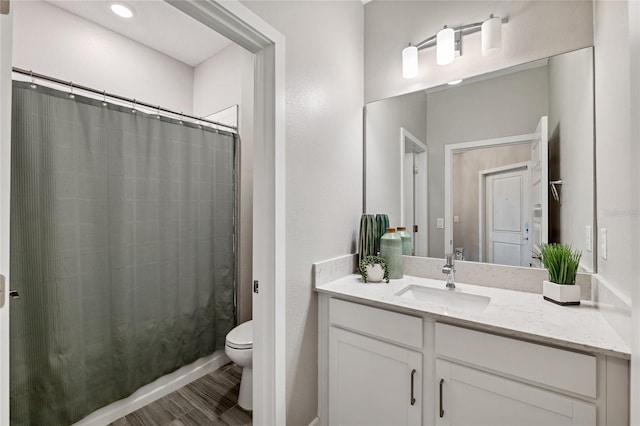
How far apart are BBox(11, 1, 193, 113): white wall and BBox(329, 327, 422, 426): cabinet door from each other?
256 centimetres

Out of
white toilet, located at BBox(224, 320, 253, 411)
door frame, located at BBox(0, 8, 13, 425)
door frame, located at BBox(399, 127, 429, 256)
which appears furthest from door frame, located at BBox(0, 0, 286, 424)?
door frame, located at BBox(399, 127, 429, 256)

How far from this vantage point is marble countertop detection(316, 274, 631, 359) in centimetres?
91

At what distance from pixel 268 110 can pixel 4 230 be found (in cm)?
94

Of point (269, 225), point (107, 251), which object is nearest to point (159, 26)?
point (107, 251)

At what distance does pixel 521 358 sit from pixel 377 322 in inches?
21.3

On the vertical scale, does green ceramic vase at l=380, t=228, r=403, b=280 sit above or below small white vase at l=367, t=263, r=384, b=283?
above

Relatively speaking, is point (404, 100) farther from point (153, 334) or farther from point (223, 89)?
point (153, 334)

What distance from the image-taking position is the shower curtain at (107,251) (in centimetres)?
141

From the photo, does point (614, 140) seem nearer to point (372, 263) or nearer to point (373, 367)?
point (372, 263)

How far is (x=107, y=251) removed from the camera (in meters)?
1.72

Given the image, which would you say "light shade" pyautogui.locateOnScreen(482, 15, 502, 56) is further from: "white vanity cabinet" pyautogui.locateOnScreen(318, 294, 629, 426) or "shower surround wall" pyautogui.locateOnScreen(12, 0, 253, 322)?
"shower surround wall" pyautogui.locateOnScreen(12, 0, 253, 322)

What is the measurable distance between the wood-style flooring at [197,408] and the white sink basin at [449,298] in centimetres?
123

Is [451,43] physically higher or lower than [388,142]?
higher

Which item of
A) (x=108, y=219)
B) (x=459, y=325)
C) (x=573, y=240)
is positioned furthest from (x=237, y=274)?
(x=573, y=240)
